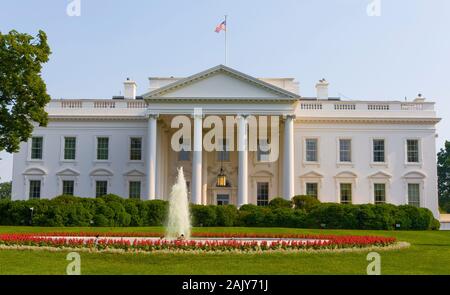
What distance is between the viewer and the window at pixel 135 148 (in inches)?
1790

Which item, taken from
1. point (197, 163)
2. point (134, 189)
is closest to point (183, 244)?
point (197, 163)

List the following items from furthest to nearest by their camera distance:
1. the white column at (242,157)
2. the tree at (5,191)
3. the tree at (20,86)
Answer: the tree at (5,191), the white column at (242,157), the tree at (20,86)

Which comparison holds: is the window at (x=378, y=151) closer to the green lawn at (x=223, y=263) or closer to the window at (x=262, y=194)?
the window at (x=262, y=194)

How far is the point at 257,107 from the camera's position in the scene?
4100 centimetres

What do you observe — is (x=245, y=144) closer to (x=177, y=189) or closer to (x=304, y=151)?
(x=304, y=151)

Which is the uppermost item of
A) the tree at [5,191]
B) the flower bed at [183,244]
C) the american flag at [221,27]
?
the american flag at [221,27]

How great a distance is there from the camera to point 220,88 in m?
41.2

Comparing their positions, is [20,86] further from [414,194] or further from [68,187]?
[414,194]

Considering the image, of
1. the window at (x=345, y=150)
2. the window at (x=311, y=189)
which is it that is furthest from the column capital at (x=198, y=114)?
the window at (x=345, y=150)

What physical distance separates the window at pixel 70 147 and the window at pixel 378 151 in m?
25.5

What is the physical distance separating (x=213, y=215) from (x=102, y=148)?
1493cm
